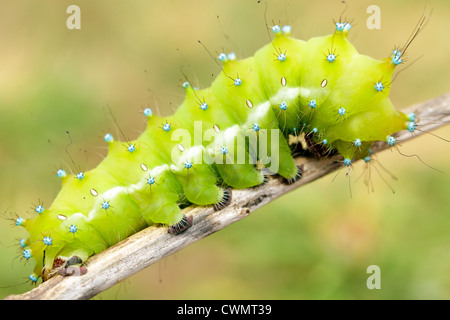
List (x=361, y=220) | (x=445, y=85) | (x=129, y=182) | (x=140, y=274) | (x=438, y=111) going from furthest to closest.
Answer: (x=445, y=85)
(x=140, y=274)
(x=361, y=220)
(x=438, y=111)
(x=129, y=182)

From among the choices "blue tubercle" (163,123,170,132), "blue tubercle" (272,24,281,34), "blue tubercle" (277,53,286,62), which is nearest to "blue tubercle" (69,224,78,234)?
"blue tubercle" (163,123,170,132)

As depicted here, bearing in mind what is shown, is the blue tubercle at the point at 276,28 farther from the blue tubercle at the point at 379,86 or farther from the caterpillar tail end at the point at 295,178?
the caterpillar tail end at the point at 295,178

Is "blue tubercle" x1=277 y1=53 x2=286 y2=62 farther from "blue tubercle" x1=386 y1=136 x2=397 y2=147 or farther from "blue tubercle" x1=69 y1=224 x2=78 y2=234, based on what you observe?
"blue tubercle" x1=69 y1=224 x2=78 y2=234

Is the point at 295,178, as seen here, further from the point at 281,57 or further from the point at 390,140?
the point at 281,57

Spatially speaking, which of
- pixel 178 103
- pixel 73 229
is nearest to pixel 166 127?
pixel 178 103

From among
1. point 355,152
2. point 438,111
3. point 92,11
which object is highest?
point 92,11

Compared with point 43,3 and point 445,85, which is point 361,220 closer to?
point 445,85
